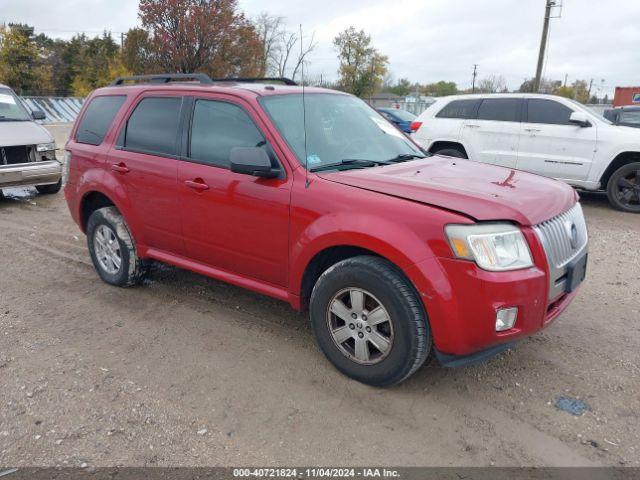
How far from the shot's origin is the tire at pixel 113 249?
462 cm

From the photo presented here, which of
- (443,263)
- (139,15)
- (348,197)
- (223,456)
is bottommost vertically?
(223,456)

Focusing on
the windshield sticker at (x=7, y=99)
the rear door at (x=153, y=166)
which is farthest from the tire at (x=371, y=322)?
the windshield sticker at (x=7, y=99)

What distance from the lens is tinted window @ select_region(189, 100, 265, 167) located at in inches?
143

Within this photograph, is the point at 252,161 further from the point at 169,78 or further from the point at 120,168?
the point at 169,78

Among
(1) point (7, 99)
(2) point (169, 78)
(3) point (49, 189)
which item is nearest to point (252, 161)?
(2) point (169, 78)

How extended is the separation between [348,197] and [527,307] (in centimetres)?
118

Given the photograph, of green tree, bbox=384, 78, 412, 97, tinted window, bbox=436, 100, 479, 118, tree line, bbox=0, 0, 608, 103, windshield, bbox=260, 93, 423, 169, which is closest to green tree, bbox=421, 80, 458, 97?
green tree, bbox=384, 78, 412, 97

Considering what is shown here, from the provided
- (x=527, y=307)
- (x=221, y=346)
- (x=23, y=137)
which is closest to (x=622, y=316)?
(x=527, y=307)

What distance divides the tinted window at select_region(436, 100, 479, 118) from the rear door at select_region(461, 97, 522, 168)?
119 millimetres

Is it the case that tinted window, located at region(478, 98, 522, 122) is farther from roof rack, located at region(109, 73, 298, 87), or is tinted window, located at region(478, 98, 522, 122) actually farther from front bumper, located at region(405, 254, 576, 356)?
front bumper, located at region(405, 254, 576, 356)

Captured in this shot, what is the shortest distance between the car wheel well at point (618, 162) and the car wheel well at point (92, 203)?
7.30 m

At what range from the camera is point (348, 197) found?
3.10m

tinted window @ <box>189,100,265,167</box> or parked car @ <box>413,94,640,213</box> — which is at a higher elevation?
tinted window @ <box>189,100,265,167</box>

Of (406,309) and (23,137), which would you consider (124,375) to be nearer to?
(406,309)
